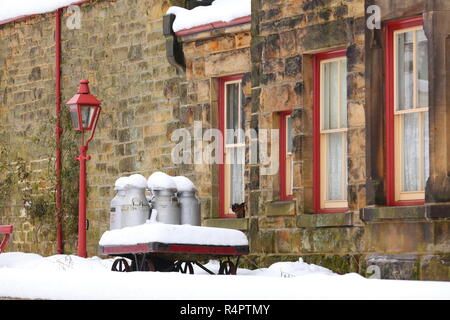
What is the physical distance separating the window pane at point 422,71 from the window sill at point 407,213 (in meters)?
1.01

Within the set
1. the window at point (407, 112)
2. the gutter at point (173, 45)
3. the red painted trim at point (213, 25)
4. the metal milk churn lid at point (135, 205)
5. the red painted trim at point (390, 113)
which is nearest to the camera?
the metal milk churn lid at point (135, 205)

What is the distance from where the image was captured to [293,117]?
1348cm

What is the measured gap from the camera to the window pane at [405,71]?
12.2 m

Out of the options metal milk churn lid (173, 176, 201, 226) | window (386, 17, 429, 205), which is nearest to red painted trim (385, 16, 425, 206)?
window (386, 17, 429, 205)

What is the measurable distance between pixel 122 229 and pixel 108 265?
6.86 feet

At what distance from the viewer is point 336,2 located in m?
13.0

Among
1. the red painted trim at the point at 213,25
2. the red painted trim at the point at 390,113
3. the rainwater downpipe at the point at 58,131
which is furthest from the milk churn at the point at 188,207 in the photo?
the rainwater downpipe at the point at 58,131

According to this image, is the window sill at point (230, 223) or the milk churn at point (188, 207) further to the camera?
the window sill at point (230, 223)

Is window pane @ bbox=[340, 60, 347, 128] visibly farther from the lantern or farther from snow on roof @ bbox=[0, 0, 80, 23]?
snow on roof @ bbox=[0, 0, 80, 23]

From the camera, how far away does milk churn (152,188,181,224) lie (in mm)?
12031

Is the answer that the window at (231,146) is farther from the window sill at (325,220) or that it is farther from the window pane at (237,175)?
the window sill at (325,220)
